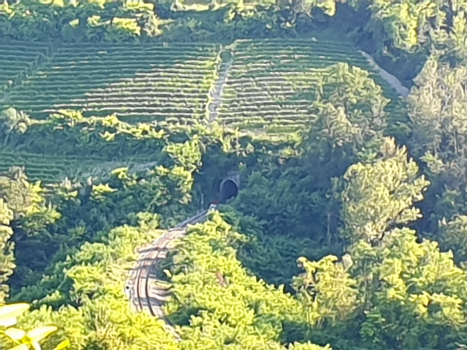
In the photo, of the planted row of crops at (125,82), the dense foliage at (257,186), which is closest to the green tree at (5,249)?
the dense foliage at (257,186)

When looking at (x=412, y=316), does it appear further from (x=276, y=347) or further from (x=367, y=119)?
(x=367, y=119)

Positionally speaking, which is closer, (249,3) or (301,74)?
(301,74)

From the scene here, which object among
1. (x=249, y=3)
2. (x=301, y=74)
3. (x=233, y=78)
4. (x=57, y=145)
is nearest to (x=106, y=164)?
(x=57, y=145)

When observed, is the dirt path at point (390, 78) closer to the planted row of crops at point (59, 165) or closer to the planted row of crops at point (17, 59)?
the planted row of crops at point (59, 165)

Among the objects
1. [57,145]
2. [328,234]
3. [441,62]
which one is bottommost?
[328,234]

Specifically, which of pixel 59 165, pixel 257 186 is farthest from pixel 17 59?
pixel 257 186

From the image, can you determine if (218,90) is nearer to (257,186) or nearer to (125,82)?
(125,82)
